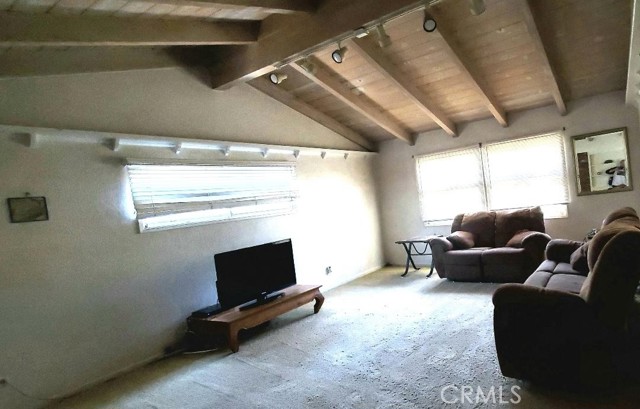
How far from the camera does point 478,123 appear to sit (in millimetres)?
5957

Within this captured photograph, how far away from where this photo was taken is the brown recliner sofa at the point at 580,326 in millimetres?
2201

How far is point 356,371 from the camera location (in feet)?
9.52

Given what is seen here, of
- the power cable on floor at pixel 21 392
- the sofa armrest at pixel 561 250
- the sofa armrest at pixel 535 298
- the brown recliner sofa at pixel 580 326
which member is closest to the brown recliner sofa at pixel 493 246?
the sofa armrest at pixel 561 250

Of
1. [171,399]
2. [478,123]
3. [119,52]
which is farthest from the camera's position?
[478,123]

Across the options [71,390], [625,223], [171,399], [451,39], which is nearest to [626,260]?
[625,223]

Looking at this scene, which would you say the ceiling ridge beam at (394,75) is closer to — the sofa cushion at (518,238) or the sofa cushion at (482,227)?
the sofa cushion at (482,227)

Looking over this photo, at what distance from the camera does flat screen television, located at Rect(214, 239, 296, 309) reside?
3.80 metres

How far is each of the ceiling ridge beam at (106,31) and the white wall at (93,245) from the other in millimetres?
735

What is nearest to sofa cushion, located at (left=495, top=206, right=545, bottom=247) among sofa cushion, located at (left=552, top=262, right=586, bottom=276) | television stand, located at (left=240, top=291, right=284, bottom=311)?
sofa cushion, located at (left=552, top=262, right=586, bottom=276)

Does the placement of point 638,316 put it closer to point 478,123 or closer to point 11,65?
point 478,123

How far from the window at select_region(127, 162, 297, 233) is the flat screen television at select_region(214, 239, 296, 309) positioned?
0.56m

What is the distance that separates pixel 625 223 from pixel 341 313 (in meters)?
2.80

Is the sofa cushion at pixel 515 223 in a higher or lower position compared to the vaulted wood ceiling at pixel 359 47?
lower

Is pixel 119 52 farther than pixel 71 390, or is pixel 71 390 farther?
pixel 119 52
